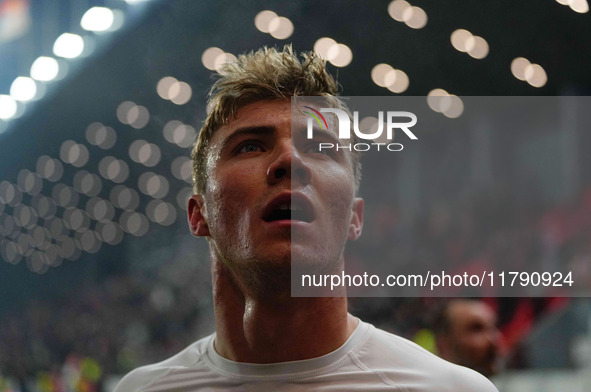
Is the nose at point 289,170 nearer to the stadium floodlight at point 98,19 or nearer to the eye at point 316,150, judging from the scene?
the eye at point 316,150

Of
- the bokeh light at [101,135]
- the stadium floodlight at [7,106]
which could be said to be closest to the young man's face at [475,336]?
the bokeh light at [101,135]

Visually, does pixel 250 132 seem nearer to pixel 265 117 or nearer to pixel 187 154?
pixel 265 117

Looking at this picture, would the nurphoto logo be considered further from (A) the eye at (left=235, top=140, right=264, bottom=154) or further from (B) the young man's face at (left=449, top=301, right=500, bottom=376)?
(B) the young man's face at (left=449, top=301, right=500, bottom=376)

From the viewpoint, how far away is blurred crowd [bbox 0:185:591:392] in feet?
4.39

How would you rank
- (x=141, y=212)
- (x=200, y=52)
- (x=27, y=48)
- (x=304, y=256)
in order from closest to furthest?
(x=304, y=256) < (x=200, y=52) < (x=27, y=48) < (x=141, y=212)

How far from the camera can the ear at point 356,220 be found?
120cm

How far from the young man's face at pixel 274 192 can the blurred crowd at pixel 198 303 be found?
0.68ft

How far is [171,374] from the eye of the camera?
1.22 m

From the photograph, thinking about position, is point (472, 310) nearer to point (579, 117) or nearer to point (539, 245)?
point (539, 245)

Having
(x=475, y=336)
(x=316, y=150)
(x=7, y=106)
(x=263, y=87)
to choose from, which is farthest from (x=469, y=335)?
(x=7, y=106)

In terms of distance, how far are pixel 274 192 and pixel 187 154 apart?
611 mm

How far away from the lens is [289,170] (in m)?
1.08

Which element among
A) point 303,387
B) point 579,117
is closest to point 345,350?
point 303,387

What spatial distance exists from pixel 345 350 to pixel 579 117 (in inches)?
27.7
